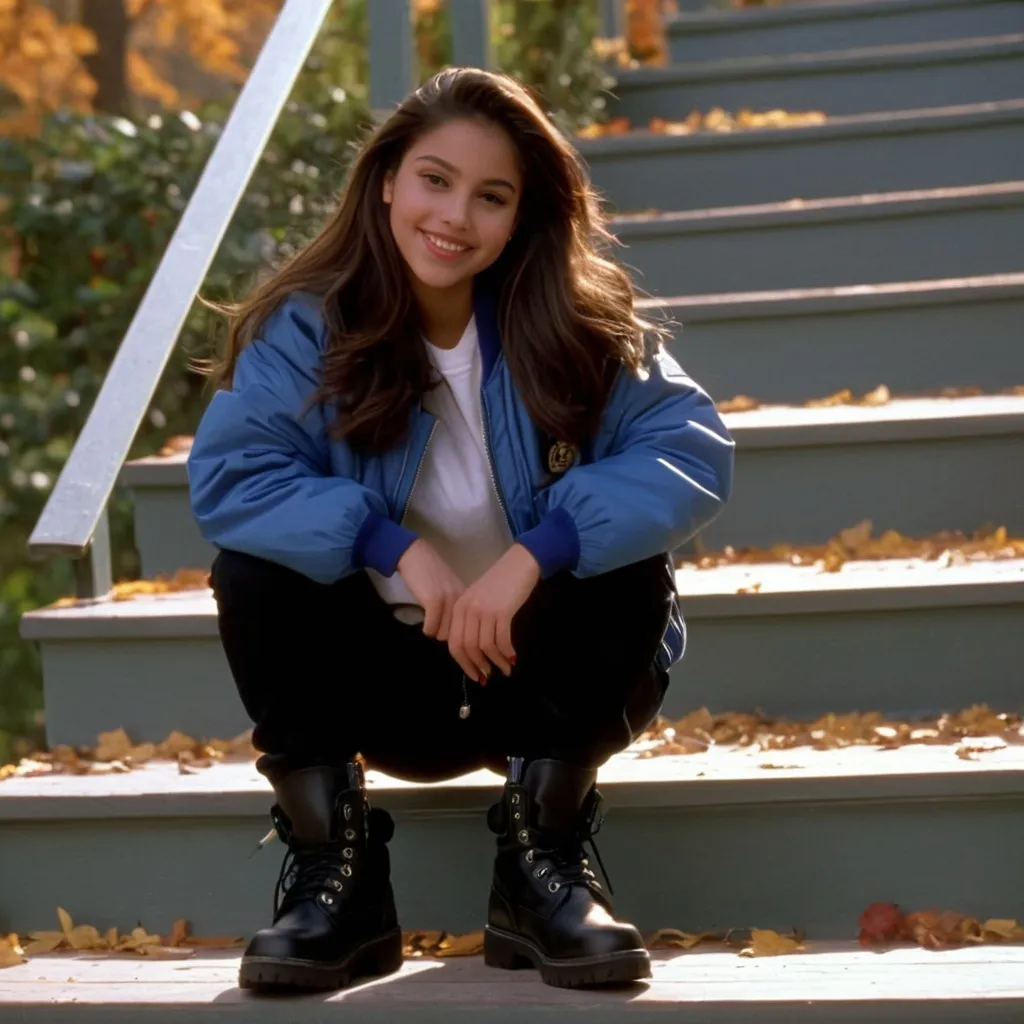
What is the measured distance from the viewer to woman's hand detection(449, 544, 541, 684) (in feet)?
7.07

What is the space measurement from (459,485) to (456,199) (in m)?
0.37

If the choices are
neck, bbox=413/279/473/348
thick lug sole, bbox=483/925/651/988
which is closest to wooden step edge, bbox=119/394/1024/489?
neck, bbox=413/279/473/348

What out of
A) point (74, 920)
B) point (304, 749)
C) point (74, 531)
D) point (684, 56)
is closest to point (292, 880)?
point (304, 749)

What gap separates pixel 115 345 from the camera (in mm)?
4422

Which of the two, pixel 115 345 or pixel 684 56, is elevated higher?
pixel 684 56

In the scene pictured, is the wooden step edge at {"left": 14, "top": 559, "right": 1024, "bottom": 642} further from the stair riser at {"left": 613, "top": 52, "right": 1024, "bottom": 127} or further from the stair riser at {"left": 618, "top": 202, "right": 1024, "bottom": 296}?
the stair riser at {"left": 613, "top": 52, "right": 1024, "bottom": 127}

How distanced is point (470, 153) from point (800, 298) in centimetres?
154

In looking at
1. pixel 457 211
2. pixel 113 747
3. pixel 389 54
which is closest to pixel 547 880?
pixel 457 211

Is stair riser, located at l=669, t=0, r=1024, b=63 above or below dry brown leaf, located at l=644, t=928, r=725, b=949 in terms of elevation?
above

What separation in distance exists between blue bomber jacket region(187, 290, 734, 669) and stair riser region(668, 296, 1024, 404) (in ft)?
4.48

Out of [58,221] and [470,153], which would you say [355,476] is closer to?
[470,153]

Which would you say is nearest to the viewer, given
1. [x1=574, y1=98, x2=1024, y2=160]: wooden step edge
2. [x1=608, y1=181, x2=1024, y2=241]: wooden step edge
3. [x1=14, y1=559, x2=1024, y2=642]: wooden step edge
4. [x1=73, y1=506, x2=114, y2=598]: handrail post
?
[x1=14, y1=559, x2=1024, y2=642]: wooden step edge

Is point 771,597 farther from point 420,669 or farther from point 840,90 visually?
point 840,90

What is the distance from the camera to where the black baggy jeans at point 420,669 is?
2.20 metres
